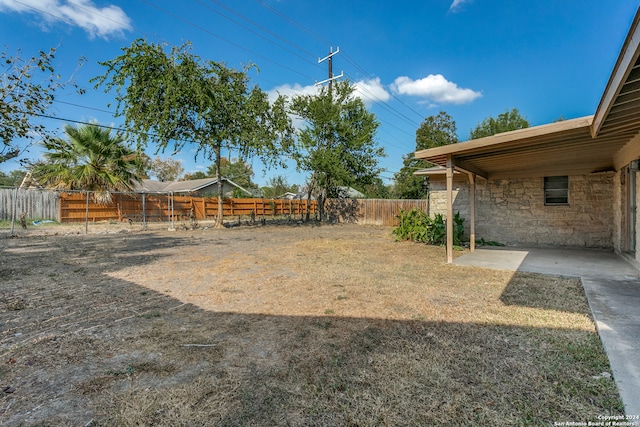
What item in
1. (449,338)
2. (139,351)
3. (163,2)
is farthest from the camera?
(163,2)

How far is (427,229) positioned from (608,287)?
5382 mm

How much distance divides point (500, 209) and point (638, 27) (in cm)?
826

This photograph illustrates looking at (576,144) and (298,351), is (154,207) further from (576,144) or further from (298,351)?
(576,144)

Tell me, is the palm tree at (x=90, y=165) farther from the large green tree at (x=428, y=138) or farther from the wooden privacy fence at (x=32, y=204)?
the large green tree at (x=428, y=138)

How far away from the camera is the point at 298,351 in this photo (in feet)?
9.02

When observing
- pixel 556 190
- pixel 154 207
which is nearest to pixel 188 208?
pixel 154 207

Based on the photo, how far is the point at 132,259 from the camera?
720 cm

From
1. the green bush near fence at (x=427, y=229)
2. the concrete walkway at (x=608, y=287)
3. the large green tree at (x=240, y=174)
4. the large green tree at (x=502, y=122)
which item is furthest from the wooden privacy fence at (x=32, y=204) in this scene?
the large green tree at (x=502, y=122)

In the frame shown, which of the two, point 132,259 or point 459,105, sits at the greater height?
point 459,105

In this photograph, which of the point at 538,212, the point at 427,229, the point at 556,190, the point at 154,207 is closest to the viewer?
the point at 556,190

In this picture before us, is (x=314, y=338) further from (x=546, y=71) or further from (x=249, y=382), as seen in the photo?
(x=546, y=71)

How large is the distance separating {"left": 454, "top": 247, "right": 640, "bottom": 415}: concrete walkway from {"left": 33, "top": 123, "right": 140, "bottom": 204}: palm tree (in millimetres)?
16896

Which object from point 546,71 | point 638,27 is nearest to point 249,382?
point 638,27

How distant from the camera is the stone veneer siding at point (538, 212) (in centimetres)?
852
